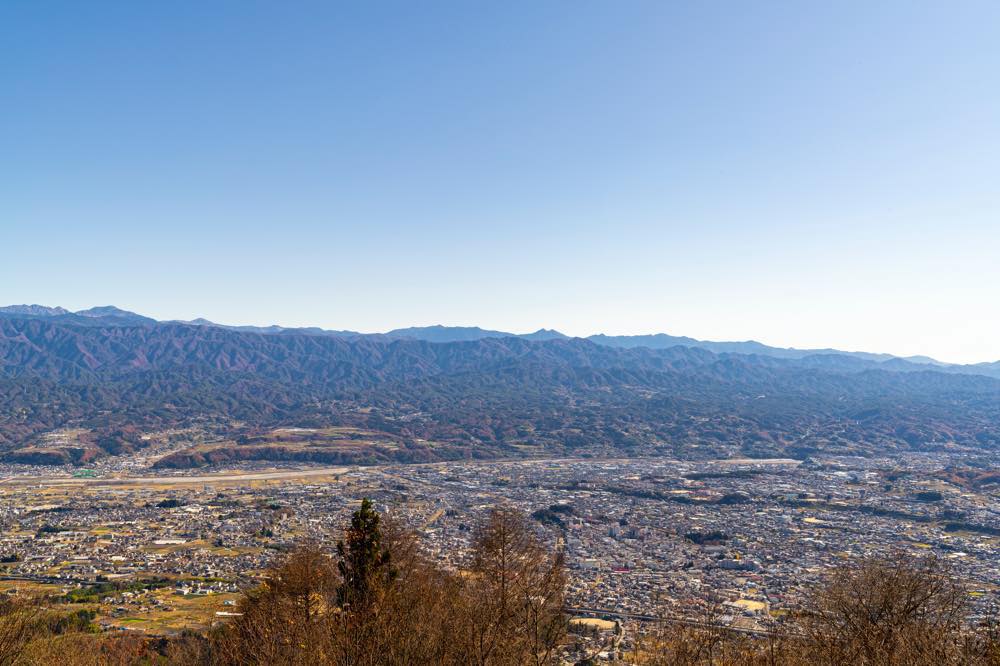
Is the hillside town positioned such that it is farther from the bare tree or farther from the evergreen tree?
the evergreen tree

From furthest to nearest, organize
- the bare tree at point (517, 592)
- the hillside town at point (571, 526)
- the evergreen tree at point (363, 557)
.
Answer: the hillside town at point (571, 526) → the evergreen tree at point (363, 557) → the bare tree at point (517, 592)

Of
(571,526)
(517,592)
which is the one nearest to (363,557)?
(517,592)

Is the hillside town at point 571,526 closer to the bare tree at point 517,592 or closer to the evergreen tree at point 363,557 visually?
the bare tree at point 517,592

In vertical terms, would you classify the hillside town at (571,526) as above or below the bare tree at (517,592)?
below

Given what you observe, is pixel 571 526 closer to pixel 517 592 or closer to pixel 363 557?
pixel 363 557

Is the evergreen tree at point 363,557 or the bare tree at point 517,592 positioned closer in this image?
the bare tree at point 517,592

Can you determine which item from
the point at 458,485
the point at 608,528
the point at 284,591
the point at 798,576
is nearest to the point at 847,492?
the point at 608,528

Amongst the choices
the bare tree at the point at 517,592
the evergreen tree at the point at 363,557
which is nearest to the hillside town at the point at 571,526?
the bare tree at the point at 517,592

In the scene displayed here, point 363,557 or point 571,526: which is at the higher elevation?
point 363,557

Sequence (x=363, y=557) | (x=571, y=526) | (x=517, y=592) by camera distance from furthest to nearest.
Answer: (x=571, y=526)
(x=363, y=557)
(x=517, y=592)

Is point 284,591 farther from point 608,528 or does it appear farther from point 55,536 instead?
point 55,536

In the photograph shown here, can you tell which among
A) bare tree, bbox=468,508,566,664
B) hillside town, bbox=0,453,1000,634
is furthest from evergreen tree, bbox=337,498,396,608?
hillside town, bbox=0,453,1000,634
